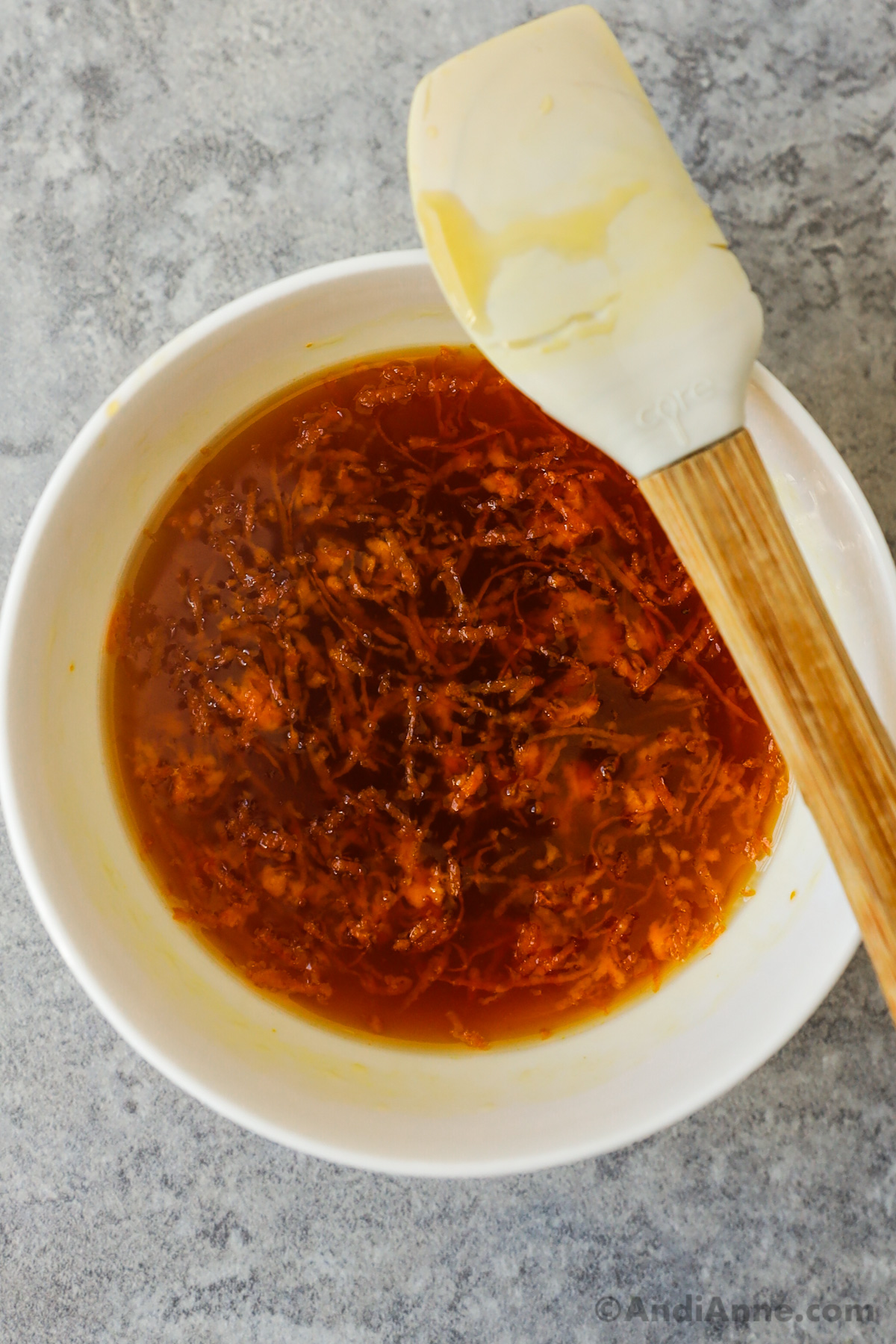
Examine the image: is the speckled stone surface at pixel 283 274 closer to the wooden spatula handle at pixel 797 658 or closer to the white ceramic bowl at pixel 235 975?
the white ceramic bowl at pixel 235 975

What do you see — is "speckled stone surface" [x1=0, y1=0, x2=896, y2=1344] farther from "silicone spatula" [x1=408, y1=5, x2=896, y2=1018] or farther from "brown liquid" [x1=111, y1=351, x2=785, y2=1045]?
"silicone spatula" [x1=408, y1=5, x2=896, y2=1018]

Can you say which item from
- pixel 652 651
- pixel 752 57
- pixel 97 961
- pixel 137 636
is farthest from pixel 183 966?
pixel 752 57

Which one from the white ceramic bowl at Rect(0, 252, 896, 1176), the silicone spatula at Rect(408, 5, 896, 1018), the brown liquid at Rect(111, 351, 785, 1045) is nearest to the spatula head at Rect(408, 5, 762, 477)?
the silicone spatula at Rect(408, 5, 896, 1018)

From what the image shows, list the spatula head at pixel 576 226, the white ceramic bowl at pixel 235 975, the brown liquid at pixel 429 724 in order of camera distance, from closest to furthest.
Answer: the spatula head at pixel 576 226 < the white ceramic bowl at pixel 235 975 < the brown liquid at pixel 429 724

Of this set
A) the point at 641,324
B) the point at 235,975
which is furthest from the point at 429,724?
the point at 641,324

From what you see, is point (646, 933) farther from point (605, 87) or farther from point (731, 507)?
point (605, 87)

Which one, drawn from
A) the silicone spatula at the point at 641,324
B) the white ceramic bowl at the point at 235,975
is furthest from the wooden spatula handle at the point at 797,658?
the white ceramic bowl at the point at 235,975

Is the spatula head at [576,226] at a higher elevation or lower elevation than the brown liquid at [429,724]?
higher
